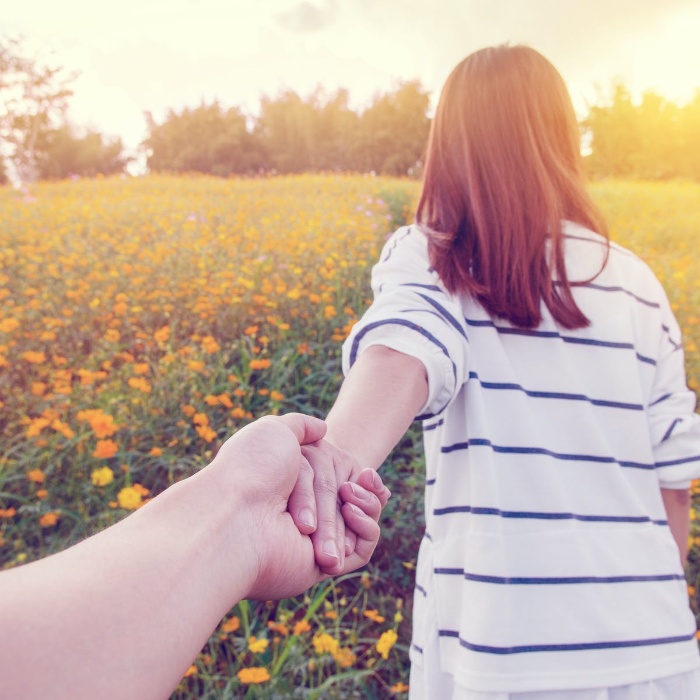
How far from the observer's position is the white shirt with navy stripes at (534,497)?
805 mm

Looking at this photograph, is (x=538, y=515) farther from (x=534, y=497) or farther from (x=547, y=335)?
(x=547, y=335)

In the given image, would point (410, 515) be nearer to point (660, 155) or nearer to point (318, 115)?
point (660, 155)

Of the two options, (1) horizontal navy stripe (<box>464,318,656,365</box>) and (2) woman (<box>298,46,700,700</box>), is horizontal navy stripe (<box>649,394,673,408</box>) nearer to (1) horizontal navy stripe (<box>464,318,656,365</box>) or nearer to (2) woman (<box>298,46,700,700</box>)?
(2) woman (<box>298,46,700,700</box>)

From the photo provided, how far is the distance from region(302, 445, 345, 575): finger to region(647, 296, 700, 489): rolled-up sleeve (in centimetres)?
63

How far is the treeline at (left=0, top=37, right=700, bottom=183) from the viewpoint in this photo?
1223cm

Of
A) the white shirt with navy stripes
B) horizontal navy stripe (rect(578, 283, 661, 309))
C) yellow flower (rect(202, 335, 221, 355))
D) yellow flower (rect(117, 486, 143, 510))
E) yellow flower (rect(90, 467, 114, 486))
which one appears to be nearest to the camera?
the white shirt with navy stripes

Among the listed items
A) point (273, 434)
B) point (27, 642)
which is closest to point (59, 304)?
point (273, 434)

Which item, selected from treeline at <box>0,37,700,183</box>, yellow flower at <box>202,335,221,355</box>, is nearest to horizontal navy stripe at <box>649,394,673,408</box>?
yellow flower at <box>202,335,221,355</box>

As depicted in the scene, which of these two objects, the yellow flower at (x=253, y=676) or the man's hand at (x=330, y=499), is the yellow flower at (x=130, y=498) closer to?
the yellow flower at (x=253, y=676)

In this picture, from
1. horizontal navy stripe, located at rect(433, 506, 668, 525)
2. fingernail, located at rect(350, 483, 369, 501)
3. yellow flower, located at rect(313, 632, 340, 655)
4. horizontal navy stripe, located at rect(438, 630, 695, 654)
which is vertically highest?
fingernail, located at rect(350, 483, 369, 501)

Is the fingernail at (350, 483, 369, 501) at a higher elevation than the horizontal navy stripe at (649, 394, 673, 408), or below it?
higher

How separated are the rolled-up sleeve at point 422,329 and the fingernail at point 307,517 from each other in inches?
8.9

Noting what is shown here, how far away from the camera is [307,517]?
0.63 m

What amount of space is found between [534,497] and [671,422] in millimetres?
344
